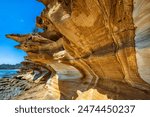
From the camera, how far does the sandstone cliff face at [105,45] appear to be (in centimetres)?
275

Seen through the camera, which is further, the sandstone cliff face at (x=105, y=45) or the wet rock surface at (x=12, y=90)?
the wet rock surface at (x=12, y=90)

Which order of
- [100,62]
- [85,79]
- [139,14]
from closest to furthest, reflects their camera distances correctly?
1. [139,14]
2. [100,62]
3. [85,79]

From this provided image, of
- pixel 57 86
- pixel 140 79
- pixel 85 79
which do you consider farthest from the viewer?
pixel 57 86

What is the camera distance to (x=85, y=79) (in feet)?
15.9

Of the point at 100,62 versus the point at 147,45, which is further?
the point at 100,62

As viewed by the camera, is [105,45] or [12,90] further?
[12,90]

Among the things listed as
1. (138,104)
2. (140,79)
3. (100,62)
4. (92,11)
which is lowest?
(138,104)

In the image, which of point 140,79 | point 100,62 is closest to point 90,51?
point 100,62

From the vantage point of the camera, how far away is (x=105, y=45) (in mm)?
3512

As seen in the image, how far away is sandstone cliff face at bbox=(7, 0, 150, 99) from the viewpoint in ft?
9.01

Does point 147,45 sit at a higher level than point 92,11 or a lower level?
lower

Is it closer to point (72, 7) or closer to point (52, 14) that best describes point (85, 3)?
point (72, 7)

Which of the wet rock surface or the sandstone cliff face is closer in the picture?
the sandstone cliff face

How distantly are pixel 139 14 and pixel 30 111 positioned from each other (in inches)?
60.0
